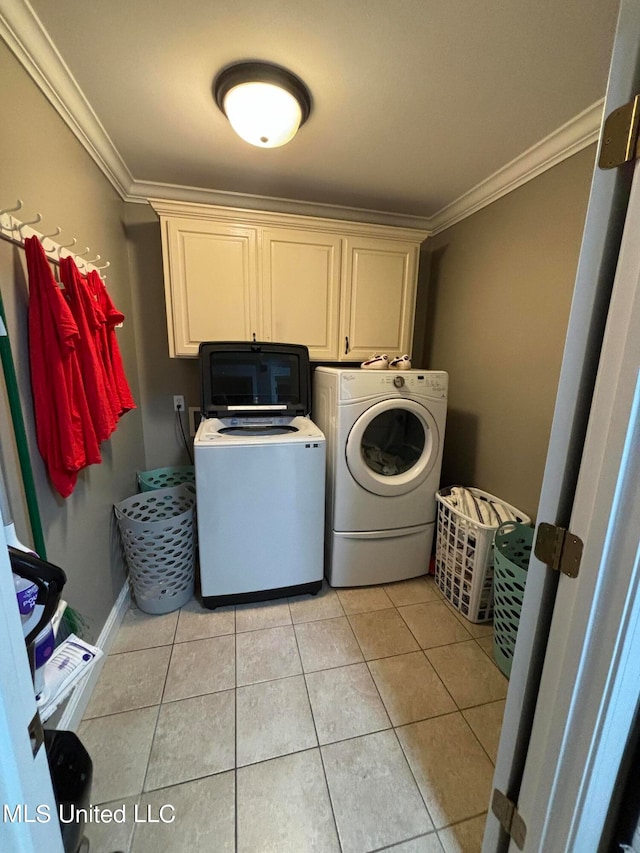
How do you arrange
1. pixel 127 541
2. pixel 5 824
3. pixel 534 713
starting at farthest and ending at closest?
pixel 127 541
pixel 534 713
pixel 5 824

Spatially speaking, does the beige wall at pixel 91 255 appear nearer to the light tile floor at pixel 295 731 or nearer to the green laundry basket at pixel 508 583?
the light tile floor at pixel 295 731

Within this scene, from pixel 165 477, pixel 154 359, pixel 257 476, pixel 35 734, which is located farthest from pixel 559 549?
pixel 154 359

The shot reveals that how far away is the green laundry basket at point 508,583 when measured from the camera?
138 centimetres

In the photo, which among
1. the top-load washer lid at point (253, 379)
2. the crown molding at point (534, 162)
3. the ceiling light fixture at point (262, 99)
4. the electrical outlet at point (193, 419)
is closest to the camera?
the ceiling light fixture at point (262, 99)

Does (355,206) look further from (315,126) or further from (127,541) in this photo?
(127,541)

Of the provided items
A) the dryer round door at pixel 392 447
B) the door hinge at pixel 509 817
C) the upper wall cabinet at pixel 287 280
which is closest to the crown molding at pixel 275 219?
the upper wall cabinet at pixel 287 280

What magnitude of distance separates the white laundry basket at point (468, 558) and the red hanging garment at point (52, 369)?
168 centimetres

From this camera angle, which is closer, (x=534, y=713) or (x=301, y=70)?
(x=534, y=713)

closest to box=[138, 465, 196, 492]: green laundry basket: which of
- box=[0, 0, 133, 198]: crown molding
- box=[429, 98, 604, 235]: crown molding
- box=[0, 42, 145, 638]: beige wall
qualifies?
box=[0, 42, 145, 638]: beige wall

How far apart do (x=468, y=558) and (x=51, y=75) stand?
2511 mm

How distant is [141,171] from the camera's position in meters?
1.77

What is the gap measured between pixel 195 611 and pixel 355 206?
251cm

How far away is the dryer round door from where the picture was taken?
1.78 m

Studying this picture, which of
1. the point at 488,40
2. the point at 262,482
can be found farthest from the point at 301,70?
the point at 262,482
